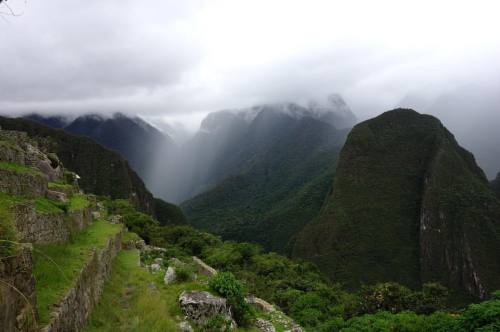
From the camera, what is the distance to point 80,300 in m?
7.63

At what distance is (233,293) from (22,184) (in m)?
7.68

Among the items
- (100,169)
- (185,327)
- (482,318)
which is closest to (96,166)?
(100,169)

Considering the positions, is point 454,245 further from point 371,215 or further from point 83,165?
point 83,165

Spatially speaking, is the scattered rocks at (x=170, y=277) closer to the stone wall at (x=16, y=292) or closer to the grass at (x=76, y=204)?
the grass at (x=76, y=204)

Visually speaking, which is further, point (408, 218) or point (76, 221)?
point (408, 218)

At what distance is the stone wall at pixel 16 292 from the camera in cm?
395

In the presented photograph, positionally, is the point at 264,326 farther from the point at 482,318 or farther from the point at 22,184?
the point at 22,184

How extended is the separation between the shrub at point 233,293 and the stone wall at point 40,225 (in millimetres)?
4986

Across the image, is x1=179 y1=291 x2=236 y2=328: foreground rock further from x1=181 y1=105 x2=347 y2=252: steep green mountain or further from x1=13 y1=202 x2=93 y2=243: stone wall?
A: x1=181 y1=105 x2=347 y2=252: steep green mountain

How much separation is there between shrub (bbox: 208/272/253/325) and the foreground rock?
0.50 meters

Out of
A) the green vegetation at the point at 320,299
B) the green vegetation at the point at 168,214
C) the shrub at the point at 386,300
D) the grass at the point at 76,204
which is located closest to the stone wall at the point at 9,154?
the grass at the point at 76,204

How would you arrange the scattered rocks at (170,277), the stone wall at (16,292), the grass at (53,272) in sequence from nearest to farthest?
1. the stone wall at (16,292)
2. the grass at (53,272)
3. the scattered rocks at (170,277)

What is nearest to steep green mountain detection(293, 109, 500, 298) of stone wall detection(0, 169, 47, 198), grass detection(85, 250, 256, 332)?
grass detection(85, 250, 256, 332)

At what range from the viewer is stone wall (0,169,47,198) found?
10.6 metres
